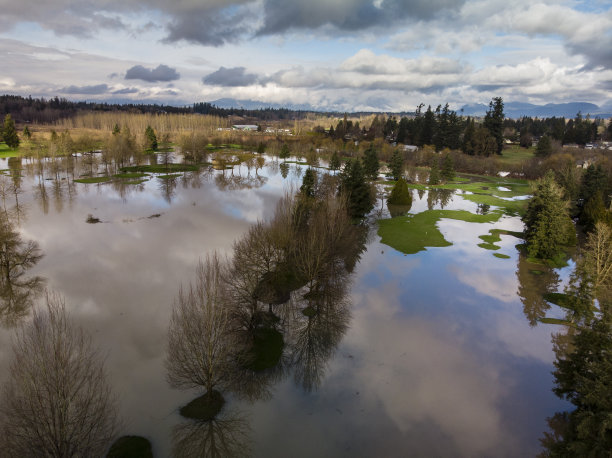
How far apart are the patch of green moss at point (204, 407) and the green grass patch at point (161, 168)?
73110 mm

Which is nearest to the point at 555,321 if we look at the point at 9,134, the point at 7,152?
the point at 7,152

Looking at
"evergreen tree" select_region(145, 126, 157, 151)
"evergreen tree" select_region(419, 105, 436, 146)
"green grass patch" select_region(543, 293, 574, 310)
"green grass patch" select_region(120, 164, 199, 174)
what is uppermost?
"evergreen tree" select_region(419, 105, 436, 146)

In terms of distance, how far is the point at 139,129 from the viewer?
485 ft

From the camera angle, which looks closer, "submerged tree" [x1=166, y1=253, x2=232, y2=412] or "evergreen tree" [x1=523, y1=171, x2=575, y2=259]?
"submerged tree" [x1=166, y1=253, x2=232, y2=412]

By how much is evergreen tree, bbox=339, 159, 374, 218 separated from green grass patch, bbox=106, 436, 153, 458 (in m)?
36.3

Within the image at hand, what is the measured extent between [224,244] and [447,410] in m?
25.5

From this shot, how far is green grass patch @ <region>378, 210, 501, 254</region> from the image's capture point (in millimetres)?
41344

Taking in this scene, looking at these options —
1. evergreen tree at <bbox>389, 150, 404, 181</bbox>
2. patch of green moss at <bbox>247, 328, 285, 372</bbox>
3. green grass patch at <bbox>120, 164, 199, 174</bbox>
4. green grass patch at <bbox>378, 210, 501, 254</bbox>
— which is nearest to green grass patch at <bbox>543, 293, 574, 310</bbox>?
green grass patch at <bbox>378, 210, 501, 254</bbox>

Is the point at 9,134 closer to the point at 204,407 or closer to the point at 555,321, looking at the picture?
the point at 204,407

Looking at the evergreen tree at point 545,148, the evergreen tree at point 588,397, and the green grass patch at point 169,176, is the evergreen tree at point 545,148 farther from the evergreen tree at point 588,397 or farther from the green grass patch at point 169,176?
the evergreen tree at point 588,397

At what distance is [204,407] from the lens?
668 inches

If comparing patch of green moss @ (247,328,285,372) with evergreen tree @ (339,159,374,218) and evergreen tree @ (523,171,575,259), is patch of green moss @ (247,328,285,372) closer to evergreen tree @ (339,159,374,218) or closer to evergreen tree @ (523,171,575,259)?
evergreen tree @ (339,159,374,218)

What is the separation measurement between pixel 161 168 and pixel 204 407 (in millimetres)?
78938

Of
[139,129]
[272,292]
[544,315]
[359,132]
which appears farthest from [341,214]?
[139,129]
